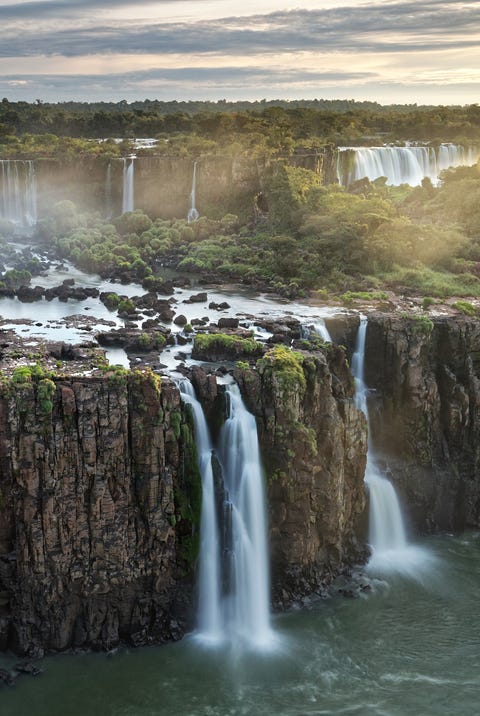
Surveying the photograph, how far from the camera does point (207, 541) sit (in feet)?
99.3

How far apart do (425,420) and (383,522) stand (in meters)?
5.15

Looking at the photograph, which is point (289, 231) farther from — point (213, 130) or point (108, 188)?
point (213, 130)

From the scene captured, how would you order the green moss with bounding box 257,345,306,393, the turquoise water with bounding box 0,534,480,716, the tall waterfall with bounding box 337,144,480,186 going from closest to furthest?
the turquoise water with bounding box 0,534,480,716 → the green moss with bounding box 257,345,306,393 → the tall waterfall with bounding box 337,144,480,186

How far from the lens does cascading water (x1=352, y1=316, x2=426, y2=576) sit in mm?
34219

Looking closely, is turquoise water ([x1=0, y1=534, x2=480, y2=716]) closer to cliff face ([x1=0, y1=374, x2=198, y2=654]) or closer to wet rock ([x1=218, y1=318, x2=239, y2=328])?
cliff face ([x1=0, y1=374, x2=198, y2=654])

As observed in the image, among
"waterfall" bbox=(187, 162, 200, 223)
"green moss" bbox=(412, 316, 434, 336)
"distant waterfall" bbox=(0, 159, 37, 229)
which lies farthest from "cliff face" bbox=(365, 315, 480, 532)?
"distant waterfall" bbox=(0, 159, 37, 229)

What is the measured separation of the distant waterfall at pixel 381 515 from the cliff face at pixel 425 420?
577 millimetres

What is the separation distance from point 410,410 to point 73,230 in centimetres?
3412

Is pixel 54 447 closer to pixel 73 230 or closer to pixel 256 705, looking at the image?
pixel 256 705

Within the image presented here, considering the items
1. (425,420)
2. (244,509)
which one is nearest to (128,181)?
(425,420)

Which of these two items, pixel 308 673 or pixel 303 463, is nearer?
pixel 308 673

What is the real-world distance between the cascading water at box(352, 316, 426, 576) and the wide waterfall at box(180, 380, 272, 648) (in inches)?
232

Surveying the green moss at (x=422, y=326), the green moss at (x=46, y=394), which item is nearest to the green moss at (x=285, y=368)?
the green moss at (x=422, y=326)

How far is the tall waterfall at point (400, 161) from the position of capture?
78188mm
